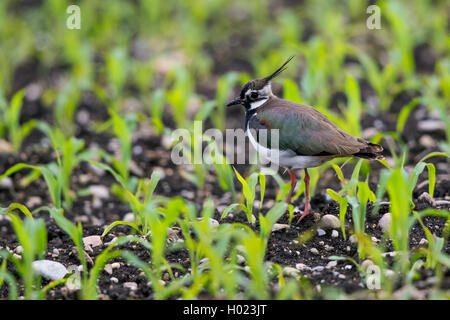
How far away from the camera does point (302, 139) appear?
16.6ft

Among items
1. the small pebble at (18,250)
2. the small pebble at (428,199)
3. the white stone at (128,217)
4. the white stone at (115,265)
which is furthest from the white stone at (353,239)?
the small pebble at (18,250)

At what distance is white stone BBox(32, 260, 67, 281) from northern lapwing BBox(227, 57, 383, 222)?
1.79m

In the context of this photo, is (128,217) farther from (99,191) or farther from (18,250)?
(18,250)

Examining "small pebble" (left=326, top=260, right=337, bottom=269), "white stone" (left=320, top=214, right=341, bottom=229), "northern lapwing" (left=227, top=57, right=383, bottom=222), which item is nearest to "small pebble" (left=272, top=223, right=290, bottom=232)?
"northern lapwing" (left=227, top=57, right=383, bottom=222)

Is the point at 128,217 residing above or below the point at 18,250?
above

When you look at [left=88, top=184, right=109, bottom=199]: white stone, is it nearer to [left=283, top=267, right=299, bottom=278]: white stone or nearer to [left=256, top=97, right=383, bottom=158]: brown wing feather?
[left=256, top=97, right=383, bottom=158]: brown wing feather

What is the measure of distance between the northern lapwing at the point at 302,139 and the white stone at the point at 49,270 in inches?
70.3

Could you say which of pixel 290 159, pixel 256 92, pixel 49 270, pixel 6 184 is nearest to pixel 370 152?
pixel 290 159

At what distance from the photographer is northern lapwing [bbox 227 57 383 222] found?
16.4 feet

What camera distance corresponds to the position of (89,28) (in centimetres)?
1040

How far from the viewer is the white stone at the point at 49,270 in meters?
4.51

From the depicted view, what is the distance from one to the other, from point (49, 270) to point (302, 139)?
2070 millimetres
